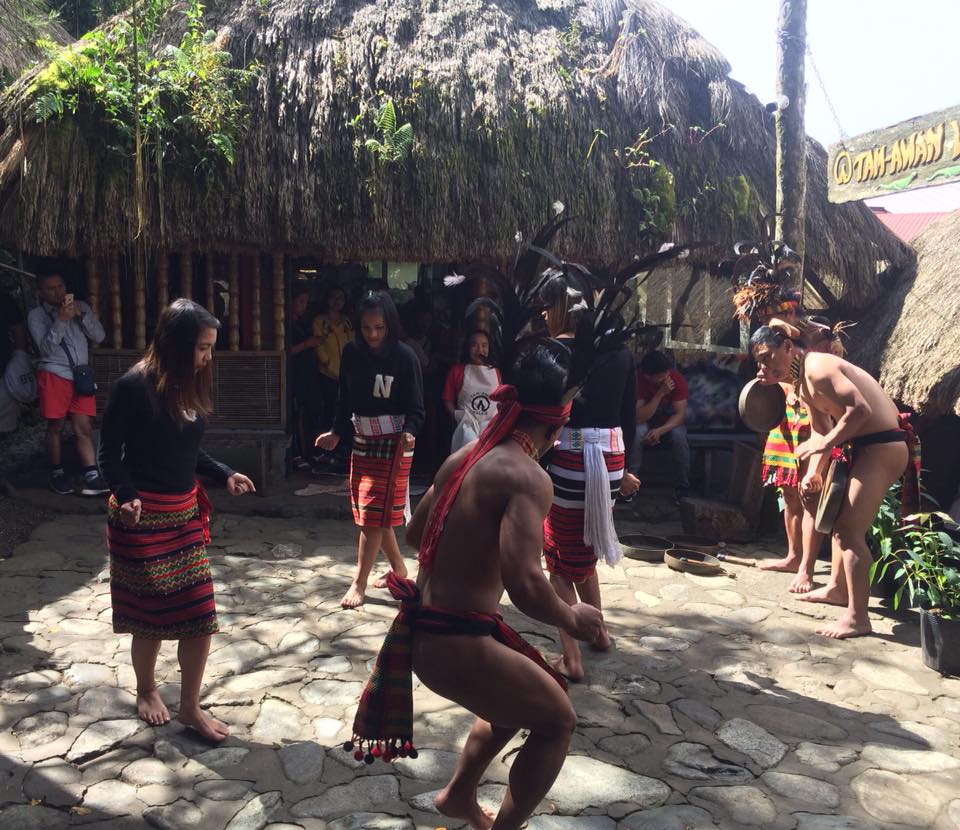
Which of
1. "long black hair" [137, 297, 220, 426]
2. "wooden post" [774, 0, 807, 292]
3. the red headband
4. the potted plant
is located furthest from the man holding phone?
the potted plant

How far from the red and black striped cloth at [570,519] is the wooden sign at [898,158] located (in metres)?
2.91

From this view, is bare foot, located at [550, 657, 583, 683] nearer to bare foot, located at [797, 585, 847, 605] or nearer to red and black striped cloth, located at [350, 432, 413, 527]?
red and black striped cloth, located at [350, 432, 413, 527]

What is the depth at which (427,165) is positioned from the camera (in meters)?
7.16

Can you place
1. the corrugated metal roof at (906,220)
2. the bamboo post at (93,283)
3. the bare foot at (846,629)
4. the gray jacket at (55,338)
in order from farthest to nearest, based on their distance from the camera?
the corrugated metal roof at (906,220) < the bamboo post at (93,283) < the gray jacket at (55,338) < the bare foot at (846,629)

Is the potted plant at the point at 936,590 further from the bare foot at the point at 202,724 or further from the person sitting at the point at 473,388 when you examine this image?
the bare foot at the point at 202,724

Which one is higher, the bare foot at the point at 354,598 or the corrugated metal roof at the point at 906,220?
the corrugated metal roof at the point at 906,220

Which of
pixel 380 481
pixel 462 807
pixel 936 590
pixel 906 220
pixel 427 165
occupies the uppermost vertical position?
pixel 906 220

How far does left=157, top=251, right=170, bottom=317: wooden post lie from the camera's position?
7332 millimetres

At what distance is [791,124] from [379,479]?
13.4 feet

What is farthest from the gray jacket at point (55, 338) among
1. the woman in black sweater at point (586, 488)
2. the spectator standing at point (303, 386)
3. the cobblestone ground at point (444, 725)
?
the woman in black sweater at point (586, 488)

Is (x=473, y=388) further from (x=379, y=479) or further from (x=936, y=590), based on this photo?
(x=936, y=590)

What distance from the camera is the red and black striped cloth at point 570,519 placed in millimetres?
3885

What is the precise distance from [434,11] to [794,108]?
3.71m

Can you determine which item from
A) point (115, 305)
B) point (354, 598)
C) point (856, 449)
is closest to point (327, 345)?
point (115, 305)
